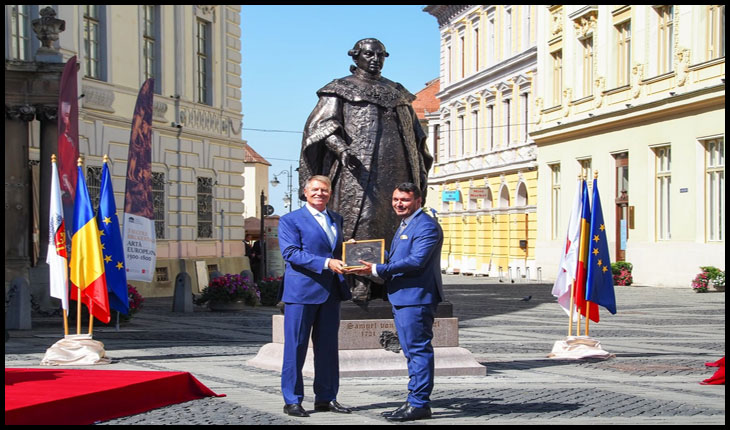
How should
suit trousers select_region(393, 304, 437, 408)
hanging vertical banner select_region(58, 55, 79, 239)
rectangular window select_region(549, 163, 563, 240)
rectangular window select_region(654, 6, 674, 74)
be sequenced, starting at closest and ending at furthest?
1. suit trousers select_region(393, 304, 437, 408)
2. hanging vertical banner select_region(58, 55, 79, 239)
3. rectangular window select_region(654, 6, 674, 74)
4. rectangular window select_region(549, 163, 563, 240)

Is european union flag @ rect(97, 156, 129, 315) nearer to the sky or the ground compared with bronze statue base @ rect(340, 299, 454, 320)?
nearer to the sky

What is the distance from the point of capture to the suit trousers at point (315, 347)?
8867mm

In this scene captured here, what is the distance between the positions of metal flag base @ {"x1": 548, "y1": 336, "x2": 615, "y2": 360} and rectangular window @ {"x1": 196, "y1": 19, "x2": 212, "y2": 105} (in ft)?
66.6

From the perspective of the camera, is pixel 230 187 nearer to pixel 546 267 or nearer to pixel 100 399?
pixel 546 267

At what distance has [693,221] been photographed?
103ft

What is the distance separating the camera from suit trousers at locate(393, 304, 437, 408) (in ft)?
28.1

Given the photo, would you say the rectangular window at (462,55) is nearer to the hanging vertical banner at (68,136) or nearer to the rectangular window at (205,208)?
the rectangular window at (205,208)

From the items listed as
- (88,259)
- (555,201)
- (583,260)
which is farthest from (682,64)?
(88,259)

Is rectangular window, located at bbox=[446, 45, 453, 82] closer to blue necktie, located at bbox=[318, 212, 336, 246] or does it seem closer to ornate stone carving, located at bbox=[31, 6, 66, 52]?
ornate stone carving, located at bbox=[31, 6, 66, 52]

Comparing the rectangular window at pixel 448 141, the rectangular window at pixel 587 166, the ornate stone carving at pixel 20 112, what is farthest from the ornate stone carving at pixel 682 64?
the rectangular window at pixel 448 141

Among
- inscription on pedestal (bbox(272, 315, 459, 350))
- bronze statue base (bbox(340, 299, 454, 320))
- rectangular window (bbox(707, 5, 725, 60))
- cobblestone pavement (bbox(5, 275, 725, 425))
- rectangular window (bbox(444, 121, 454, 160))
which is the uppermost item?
rectangular window (bbox(707, 5, 725, 60))

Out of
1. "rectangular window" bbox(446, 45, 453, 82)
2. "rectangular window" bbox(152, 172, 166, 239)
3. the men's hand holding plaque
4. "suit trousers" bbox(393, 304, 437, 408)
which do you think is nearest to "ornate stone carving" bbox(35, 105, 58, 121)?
"rectangular window" bbox(152, 172, 166, 239)

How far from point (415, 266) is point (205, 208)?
2441cm

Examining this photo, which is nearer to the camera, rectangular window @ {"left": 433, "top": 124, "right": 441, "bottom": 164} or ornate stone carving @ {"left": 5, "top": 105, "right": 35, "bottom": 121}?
ornate stone carving @ {"left": 5, "top": 105, "right": 35, "bottom": 121}
